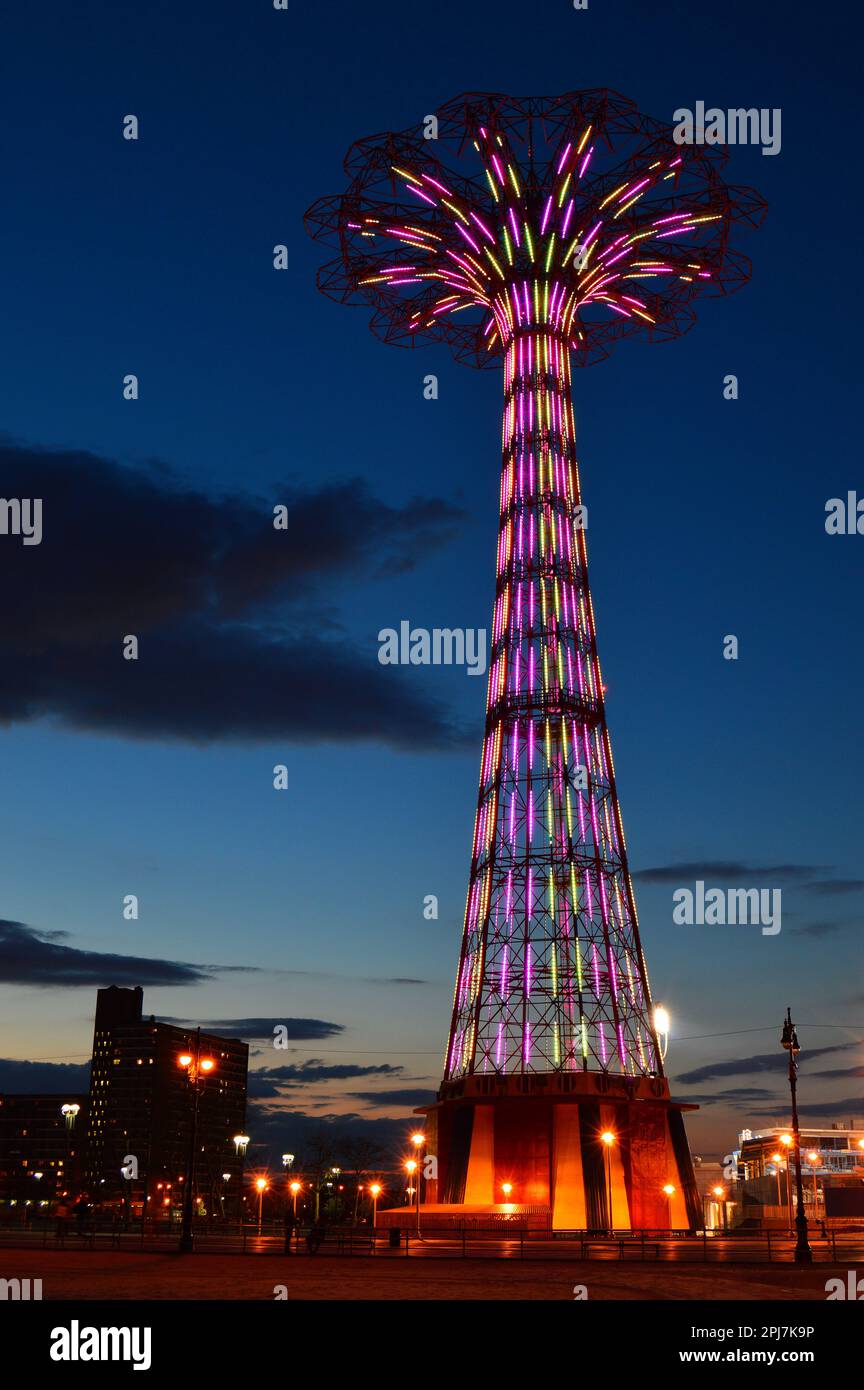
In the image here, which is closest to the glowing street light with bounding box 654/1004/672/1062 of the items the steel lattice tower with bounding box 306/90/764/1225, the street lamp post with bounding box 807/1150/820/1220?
the steel lattice tower with bounding box 306/90/764/1225

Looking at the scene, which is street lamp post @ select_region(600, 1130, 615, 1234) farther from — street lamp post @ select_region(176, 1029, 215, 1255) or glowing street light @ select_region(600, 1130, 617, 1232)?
street lamp post @ select_region(176, 1029, 215, 1255)

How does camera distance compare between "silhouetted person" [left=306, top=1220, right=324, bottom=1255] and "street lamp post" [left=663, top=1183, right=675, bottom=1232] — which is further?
"street lamp post" [left=663, top=1183, right=675, bottom=1232]

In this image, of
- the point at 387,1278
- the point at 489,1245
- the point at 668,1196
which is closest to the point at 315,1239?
the point at 489,1245

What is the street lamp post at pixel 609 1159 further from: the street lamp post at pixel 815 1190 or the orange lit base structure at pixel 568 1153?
the street lamp post at pixel 815 1190

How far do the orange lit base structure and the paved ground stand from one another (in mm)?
15679

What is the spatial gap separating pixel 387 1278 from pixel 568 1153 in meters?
24.4

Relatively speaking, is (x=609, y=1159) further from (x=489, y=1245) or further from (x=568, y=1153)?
(x=489, y=1245)

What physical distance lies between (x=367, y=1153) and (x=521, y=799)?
11158cm

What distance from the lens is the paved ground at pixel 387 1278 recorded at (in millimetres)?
25188

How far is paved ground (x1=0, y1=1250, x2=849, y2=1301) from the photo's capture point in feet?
82.6

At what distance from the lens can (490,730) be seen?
58656mm

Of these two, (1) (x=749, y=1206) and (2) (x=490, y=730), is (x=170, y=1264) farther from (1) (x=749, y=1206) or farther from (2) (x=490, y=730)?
(1) (x=749, y=1206)

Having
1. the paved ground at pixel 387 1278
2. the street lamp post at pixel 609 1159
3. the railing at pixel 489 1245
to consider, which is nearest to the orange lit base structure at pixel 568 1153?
the street lamp post at pixel 609 1159

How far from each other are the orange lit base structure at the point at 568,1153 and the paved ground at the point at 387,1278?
617 inches
